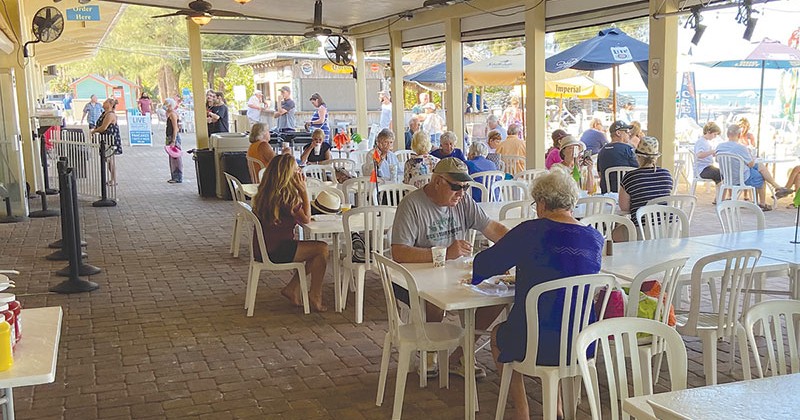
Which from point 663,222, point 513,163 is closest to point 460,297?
point 663,222

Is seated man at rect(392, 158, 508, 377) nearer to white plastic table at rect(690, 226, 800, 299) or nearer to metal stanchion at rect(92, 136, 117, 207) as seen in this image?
white plastic table at rect(690, 226, 800, 299)

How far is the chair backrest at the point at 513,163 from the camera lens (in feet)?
30.3

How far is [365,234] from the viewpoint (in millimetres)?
5137

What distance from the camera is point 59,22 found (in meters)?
10.6

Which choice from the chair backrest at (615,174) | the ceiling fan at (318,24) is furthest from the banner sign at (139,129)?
the chair backrest at (615,174)

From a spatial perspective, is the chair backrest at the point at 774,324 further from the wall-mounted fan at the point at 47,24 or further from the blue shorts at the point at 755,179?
the wall-mounted fan at the point at 47,24

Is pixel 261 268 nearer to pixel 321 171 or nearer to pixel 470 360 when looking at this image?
pixel 470 360

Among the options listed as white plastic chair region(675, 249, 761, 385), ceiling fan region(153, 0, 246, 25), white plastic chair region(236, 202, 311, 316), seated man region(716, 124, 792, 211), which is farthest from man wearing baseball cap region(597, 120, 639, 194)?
ceiling fan region(153, 0, 246, 25)

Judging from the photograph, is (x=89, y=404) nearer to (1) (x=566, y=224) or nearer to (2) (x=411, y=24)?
(1) (x=566, y=224)

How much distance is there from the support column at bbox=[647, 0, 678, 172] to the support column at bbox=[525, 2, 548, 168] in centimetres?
176

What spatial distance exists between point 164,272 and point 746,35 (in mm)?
5510

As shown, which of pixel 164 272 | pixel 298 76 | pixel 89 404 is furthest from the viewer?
pixel 298 76

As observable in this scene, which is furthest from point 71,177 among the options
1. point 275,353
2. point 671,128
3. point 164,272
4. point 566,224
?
point 671,128

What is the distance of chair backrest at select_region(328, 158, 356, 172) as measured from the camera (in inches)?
352
